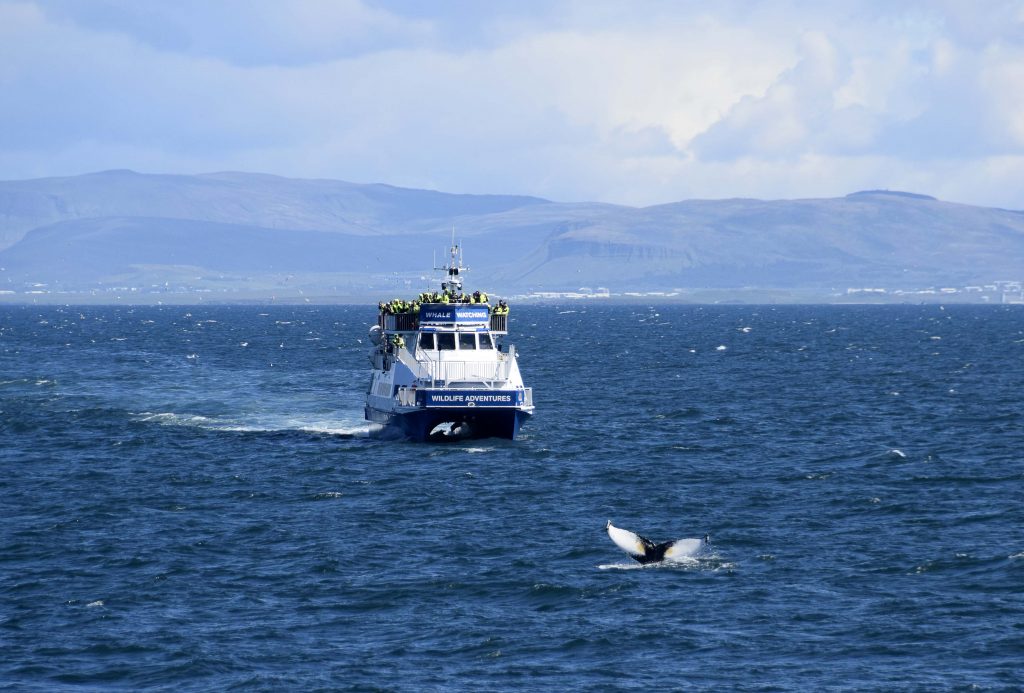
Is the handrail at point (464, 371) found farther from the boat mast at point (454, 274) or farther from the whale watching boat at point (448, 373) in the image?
the boat mast at point (454, 274)

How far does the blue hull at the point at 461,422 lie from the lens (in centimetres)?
6241

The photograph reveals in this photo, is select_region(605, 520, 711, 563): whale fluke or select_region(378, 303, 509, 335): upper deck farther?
select_region(378, 303, 509, 335): upper deck

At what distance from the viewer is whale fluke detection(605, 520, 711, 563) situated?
40.7 m

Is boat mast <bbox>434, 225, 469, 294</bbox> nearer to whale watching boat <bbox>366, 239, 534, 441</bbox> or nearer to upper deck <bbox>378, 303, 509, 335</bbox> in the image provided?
whale watching boat <bbox>366, 239, 534, 441</bbox>

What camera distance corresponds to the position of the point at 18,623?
34375mm

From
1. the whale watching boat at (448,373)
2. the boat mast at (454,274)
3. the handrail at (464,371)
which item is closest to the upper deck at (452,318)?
the whale watching boat at (448,373)

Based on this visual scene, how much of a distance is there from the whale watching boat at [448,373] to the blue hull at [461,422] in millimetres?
41

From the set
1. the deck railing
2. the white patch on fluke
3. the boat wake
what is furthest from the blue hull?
the white patch on fluke

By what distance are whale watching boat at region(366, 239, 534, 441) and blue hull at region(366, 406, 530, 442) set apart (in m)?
0.04

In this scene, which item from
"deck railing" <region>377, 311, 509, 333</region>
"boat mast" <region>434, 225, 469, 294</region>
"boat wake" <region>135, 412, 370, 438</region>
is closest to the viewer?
"deck railing" <region>377, 311, 509, 333</region>

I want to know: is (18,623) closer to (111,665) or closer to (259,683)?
(111,665)

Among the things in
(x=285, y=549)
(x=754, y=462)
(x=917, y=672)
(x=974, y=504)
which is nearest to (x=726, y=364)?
(x=754, y=462)

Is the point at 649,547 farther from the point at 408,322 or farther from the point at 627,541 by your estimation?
the point at 408,322

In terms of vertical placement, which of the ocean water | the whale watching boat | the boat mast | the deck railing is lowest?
the ocean water
